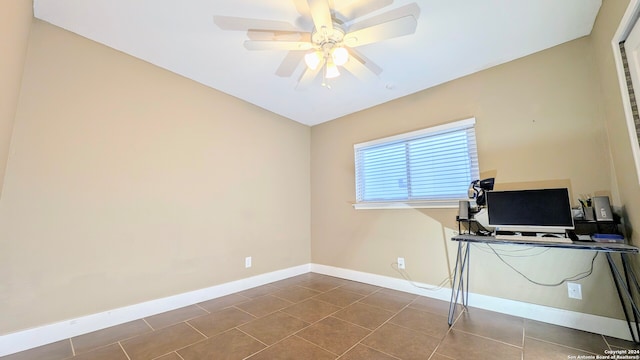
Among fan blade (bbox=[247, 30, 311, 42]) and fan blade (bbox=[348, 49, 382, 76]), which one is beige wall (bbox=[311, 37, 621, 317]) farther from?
fan blade (bbox=[247, 30, 311, 42])

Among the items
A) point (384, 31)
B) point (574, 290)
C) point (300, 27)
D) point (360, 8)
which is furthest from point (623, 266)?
point (300, 27)

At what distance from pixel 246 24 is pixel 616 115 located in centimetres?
278

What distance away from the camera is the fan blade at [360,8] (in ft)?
5.68

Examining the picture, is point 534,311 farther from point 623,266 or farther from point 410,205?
point 410,205

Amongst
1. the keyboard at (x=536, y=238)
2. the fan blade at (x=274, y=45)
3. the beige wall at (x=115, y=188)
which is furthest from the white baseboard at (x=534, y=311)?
the fan blade at (x=274, y=45)

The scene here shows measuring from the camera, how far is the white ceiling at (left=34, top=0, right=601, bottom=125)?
1.79 metres

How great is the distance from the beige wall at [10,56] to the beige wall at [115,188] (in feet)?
0.65

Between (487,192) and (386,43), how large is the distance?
1.61 meters

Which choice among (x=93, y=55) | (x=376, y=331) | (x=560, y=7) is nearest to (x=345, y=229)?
(x=376, y=331)

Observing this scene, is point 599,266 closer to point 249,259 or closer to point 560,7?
point 560,7

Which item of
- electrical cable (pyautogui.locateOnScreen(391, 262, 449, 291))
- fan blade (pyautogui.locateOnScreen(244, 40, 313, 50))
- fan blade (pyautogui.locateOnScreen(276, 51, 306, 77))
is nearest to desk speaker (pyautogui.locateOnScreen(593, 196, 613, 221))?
electrical cable (pyautogui.locateOnScreen(391, 262, 449, 291))

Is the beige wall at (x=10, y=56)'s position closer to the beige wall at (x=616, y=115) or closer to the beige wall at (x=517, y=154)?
the beige wall at (x=517, y=154)

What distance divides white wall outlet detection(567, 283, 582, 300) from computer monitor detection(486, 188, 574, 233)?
1.67ft

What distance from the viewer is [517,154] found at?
2324 millimetres
